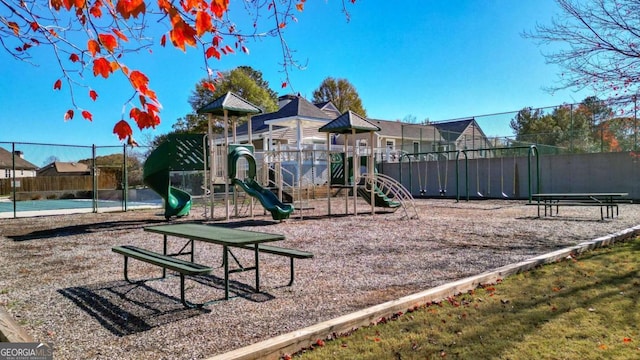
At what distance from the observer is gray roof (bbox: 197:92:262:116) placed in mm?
11984

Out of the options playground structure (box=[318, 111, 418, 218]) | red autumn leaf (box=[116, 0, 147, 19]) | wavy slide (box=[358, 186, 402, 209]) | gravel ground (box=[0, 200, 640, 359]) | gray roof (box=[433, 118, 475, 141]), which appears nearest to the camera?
red autumn leaf (box=[116, 0, 147, 19])

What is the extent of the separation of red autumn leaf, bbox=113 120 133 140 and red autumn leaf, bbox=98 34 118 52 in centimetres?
51

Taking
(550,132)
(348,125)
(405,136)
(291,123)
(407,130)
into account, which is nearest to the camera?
(348,125)

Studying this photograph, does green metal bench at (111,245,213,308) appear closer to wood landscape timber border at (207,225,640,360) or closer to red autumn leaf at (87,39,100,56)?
wood landscape timber border at (207,225,640,360)

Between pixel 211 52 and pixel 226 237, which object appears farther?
pixel 226 237

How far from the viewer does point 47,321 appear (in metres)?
3.90

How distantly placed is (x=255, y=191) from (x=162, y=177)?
127 inches

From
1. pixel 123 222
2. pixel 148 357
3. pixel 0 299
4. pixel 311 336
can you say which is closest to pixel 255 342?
pixel 311 336

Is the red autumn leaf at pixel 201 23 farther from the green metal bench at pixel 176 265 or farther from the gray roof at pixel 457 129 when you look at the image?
the gray roof at pixel 457 129

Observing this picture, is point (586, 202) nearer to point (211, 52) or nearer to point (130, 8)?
point (211, 52)

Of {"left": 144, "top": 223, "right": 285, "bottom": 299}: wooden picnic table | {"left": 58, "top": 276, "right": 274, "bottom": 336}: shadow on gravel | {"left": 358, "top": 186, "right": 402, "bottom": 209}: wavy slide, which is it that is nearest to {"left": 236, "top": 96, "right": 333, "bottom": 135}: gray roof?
{"left": 358, "top": 186, "right": 402, "bottom": 209}: wavy slide

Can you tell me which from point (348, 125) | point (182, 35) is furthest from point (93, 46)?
point (348, 125)

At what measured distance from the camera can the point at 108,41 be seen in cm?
265

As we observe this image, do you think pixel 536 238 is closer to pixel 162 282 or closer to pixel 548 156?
pixel 162 282
